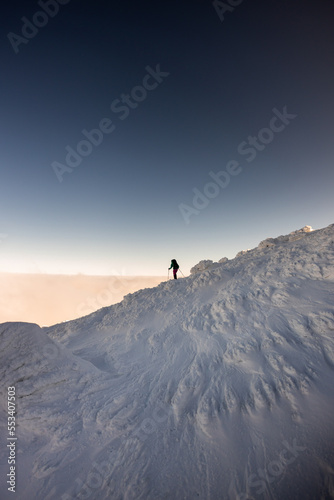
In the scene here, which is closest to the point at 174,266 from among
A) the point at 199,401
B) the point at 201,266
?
the point at 201,266

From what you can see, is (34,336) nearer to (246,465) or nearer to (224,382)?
(224,382)

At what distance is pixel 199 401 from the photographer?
5.23m

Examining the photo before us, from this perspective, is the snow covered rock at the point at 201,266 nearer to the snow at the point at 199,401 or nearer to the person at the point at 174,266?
the person at the point at 174,266

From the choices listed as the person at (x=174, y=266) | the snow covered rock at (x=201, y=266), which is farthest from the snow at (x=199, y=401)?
the person at (x=174, y=266)

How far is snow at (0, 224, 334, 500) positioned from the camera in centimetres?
377

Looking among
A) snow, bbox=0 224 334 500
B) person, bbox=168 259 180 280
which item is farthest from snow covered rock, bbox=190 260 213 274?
snow, bbox=0 224 334 500

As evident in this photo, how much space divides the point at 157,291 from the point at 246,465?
921cm

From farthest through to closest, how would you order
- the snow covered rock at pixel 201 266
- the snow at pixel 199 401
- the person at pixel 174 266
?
the person at pixel 174 266
the snow covered rock at pixel 201 266
the snow at pixel 199 401

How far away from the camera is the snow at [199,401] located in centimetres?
377

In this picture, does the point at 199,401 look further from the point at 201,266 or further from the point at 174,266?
the point at 174,266

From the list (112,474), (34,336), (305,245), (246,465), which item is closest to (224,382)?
(246,465)

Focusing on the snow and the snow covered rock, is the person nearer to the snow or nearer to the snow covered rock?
the snow covered rock

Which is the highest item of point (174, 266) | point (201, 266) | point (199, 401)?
point (174, 266)

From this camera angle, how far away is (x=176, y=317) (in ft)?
30.3
